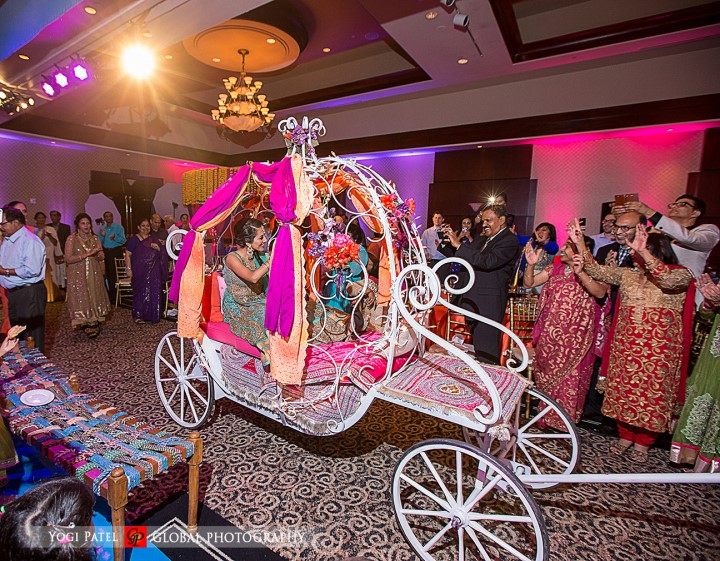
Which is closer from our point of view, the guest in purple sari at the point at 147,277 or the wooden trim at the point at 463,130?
the wooden trim at the point at 463,130

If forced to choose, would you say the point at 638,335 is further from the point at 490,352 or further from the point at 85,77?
the point at 85,77

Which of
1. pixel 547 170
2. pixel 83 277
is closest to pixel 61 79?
pixel 83 277

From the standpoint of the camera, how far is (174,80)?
25.1 feet

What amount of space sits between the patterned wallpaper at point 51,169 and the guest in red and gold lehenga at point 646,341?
10.4 metres

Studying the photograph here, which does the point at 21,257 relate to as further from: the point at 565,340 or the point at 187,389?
the point at 565,340

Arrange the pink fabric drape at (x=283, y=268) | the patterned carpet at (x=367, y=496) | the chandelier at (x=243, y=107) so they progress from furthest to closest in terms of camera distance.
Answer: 1. the chandelier at (x=243, y=107)
2. the pink fabric drape at (x=283, y=268)
3. the patterned carpet at (x=367, y=496)

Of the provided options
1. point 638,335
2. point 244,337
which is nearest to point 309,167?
point 244,337

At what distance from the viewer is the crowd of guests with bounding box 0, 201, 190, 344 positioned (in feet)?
11.9

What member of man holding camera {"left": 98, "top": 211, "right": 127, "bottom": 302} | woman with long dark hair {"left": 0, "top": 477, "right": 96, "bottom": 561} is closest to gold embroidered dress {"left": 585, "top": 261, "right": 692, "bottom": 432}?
woman with long dark hair {"left": 0, "top": 477, "right": 96, "bottom": 561}

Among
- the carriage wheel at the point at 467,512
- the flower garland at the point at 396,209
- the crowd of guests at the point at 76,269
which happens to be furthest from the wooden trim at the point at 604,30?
the crowd of guests at the point at 76,269

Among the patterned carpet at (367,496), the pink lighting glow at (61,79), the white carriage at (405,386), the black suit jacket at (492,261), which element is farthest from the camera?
the pink lighting glow at (61,79)

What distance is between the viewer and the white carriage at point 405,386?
1835 mm

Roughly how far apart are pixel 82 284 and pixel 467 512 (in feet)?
19.3

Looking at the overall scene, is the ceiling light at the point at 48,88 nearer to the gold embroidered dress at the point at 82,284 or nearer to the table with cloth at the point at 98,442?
the gold embroidered dress at the point at 82,284
